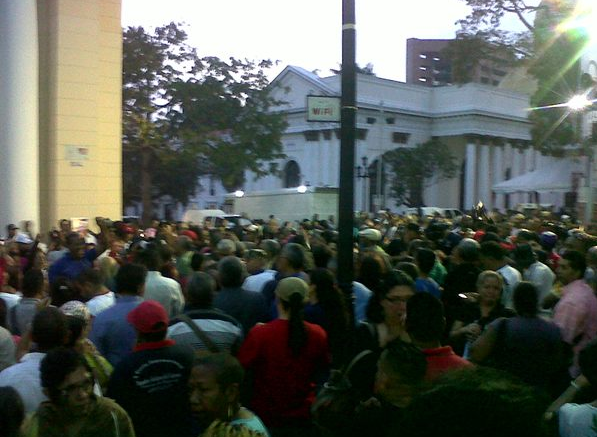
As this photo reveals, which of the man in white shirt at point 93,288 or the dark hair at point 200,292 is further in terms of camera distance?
the man in white shirt at point 93,288

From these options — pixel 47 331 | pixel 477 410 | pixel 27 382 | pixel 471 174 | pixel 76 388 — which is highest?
pixel 471 174

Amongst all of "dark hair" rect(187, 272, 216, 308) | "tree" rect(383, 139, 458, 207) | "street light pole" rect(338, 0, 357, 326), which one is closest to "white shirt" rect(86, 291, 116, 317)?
"dark hair" rect(187, 272, 216, 308)

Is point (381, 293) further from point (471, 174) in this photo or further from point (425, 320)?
point (471, 174)

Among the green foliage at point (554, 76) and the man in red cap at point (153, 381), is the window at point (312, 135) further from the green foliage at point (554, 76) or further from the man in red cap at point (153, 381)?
the man in red cap at point (153, 381)

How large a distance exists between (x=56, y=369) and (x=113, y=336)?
5.73 ft

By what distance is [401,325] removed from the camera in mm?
4656

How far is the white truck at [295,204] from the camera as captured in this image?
94.5 ft

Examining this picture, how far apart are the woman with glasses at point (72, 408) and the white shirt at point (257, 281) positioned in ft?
12.3

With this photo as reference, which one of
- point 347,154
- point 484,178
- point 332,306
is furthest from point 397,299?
point 484,178

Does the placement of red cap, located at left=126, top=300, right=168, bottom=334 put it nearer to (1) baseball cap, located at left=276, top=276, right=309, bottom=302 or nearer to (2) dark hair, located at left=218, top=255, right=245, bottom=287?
(1) baseball cap, located at left=276, top=276, right=309, bottom=302

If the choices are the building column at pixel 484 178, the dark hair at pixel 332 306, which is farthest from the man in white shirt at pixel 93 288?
the building column at pixel 484 178

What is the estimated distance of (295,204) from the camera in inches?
1154

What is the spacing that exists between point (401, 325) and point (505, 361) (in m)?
0.73

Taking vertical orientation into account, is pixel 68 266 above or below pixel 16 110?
below
